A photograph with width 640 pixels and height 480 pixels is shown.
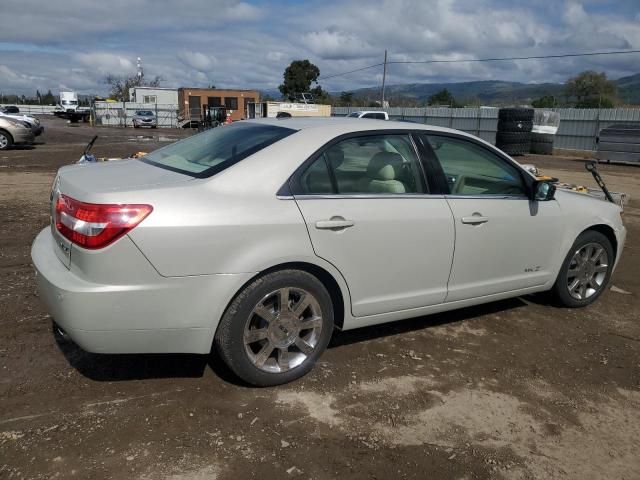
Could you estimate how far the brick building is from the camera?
52341 mm

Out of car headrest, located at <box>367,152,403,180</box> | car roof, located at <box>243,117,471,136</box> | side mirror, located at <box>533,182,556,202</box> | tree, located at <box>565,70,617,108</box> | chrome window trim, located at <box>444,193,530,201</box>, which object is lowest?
chrome window trim, located at <box>444,193,530,201</box>

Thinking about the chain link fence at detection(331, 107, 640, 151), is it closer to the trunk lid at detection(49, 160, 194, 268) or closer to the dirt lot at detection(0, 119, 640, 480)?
the dirt lot at detection(0, 119, 640, 480)

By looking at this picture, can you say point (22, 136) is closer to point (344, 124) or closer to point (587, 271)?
point (344, 124)

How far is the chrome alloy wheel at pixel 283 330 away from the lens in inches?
124

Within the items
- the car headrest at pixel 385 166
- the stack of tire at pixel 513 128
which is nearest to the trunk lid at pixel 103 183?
the car headrest at pixel 385 166

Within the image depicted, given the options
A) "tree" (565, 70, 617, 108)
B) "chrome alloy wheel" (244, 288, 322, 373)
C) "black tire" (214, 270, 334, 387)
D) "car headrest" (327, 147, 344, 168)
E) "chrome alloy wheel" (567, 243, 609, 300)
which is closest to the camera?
"black tire" (214, 270, 334, 387)

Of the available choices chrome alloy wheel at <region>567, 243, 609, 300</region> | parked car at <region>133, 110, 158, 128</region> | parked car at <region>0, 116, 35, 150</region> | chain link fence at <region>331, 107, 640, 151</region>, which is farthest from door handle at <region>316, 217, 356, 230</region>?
parked car at <region>133, 110, 158, 128</region>

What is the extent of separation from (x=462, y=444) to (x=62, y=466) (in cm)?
196

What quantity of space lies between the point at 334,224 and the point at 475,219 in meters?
1.19

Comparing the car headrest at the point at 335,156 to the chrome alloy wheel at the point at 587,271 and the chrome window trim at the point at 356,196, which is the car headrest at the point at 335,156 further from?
the chrome alloy wheel at the point at 587,271

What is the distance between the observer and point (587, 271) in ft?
15.9

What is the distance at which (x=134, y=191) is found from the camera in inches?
111

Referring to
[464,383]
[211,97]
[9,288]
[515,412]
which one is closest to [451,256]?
[464,383]

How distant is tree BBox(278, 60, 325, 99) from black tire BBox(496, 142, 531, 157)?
5199cm
